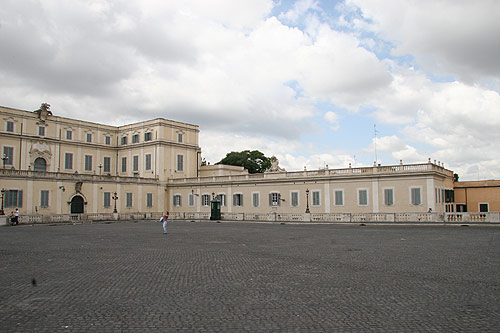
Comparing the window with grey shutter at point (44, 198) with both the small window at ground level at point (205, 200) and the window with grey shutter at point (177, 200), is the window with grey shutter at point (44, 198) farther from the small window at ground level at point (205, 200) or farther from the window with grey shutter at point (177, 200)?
the small window at ground level at point (205, 200)

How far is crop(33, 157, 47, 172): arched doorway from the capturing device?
48.2 meters

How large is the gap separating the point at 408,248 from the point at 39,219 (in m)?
32.2

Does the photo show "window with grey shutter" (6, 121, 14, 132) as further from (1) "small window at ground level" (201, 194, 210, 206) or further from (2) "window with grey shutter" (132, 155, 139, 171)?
(1) "small window at ground level" (201, 194, 210, 206)

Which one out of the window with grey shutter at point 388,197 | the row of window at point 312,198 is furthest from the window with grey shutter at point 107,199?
the window with grey shutter at point 388,197

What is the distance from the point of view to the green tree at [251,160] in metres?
74.5

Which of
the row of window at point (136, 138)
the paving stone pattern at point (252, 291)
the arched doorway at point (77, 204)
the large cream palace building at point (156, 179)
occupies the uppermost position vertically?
the row of window at point (136, 138)

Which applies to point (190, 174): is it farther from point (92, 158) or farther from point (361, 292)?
point (361, 292)

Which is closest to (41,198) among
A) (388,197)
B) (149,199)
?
(149,199)

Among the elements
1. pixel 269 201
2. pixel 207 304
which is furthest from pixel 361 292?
pixel 269 201

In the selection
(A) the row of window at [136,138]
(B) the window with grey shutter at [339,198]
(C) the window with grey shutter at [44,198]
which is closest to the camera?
(B) the window with grey shutter at [339,198]

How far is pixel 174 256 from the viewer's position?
14.4 metres

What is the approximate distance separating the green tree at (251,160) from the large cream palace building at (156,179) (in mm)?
15656

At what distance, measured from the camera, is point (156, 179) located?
2012 inches

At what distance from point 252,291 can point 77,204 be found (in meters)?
38.8
